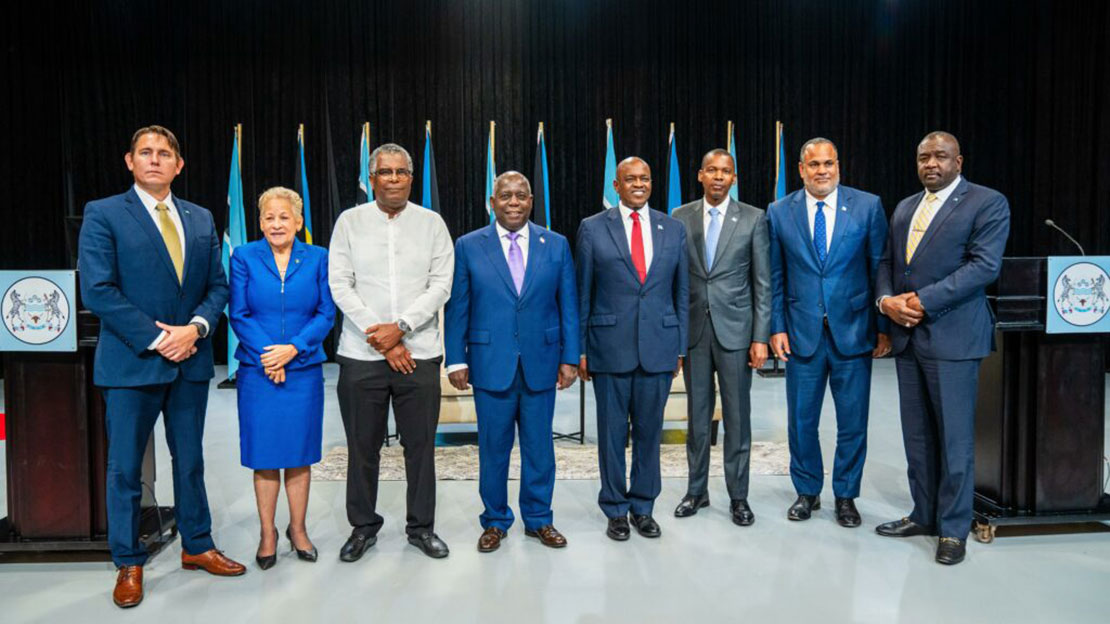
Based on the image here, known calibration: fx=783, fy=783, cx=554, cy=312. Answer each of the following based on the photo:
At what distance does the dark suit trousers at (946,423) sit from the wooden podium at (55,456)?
3.20 m

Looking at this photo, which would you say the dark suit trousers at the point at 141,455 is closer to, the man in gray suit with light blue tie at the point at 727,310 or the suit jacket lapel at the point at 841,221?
the man in gray suit with light blue tie at the point at 727,310

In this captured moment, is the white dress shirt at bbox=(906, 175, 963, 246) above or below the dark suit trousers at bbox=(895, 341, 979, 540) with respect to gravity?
above

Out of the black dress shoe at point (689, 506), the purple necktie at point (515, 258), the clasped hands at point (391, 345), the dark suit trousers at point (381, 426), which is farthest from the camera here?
the black dress shoe at point (689, 506)

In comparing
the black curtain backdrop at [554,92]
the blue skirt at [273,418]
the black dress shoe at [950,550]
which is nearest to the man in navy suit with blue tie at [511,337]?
the blue skirt at [273,418]

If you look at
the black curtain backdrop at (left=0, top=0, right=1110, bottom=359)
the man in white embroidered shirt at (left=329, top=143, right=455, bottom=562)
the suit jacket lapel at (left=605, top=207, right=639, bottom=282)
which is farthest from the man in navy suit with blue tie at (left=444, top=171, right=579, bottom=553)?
the black curtain backdrop at (left=0, top=0, right=1110, bottom=359)

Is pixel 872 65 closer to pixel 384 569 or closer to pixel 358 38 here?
pixel 358 38

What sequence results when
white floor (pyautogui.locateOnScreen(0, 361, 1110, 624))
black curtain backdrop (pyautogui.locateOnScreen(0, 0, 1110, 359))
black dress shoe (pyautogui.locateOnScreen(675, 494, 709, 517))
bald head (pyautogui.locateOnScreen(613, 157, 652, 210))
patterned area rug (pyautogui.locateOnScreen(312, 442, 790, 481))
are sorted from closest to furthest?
white floor (pyautogui.locateOnScreen(0, 361, 1110, 624)) → bald head (pyautogui.locateOnScreen(613, 157, 652, 210)) → black dress shoe (pyautogui.locateOnScreen(675, 494, 709, 517)) → patterned area rug (pyautogui.locateOnScreen(312, 442, 790, 481)) → black curtain backdrop (pyautogui.locateOnScreen(0, 0, 1110, 359))

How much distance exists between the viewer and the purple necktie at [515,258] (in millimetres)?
3158

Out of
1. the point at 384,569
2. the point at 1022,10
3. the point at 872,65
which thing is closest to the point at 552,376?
the point at 384,569

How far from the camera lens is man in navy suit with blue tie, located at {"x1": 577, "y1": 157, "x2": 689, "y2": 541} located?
3258 millimetres

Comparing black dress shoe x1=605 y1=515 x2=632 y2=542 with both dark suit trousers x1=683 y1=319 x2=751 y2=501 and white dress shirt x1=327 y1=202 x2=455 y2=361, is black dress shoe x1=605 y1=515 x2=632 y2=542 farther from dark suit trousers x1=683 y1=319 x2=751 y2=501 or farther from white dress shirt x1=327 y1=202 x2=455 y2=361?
white dress shirt x1=327 y1=202 x2=455 y2=361

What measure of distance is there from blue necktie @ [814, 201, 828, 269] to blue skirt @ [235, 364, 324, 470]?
86.1 inches

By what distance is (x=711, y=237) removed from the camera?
352 centimetres

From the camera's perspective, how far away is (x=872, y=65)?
9922 millimetres
